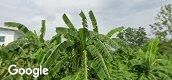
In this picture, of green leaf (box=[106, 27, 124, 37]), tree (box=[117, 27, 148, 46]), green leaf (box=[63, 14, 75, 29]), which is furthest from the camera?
tree (box=[117, 27, 148, 46])

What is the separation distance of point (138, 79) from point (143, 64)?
114 centimetres

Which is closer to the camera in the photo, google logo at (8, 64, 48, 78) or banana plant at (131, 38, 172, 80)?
google logo at (8, 64, 48, 78)

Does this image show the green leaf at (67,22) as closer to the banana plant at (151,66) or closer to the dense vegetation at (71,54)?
the dense vegetation at (71,54)

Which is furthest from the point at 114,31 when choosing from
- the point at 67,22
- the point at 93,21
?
the point at 67,22

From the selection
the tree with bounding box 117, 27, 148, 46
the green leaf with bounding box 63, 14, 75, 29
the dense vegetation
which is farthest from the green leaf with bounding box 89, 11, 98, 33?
the tree with bounding box 117, 27, 148, 46

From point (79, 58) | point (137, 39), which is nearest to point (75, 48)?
point (79, 58)

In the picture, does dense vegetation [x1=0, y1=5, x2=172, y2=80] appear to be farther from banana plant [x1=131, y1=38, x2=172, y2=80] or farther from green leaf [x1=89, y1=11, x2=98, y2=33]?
banana plant [x1=131, y1=38, x2=172, y2=80]

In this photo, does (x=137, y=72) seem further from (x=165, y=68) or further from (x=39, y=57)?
(x=39, y=57)

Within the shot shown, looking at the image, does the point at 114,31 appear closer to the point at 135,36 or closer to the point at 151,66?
the point at 151,66

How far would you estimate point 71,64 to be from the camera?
12.3m

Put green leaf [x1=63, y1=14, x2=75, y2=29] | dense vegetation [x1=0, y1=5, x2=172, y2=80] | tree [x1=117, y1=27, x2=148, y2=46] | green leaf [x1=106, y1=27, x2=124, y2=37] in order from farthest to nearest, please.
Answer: tree [x1=117, y1=27, x2=148, y2=46] → green leaf [x1=106, y1=27, x2=124, y2=37] → green leaf [x1=63, y1=14, x2=75, y2=29] → dense vegetation [x1=0, y1=5, x2=172, y2=80]

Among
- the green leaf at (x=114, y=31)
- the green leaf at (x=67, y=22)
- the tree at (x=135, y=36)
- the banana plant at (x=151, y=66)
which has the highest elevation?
the tree at (x=135, y=36)

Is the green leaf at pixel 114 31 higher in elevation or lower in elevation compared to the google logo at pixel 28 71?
higher

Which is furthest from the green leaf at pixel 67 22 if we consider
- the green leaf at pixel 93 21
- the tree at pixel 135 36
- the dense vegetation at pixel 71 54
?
the tree at pixel 135 36
